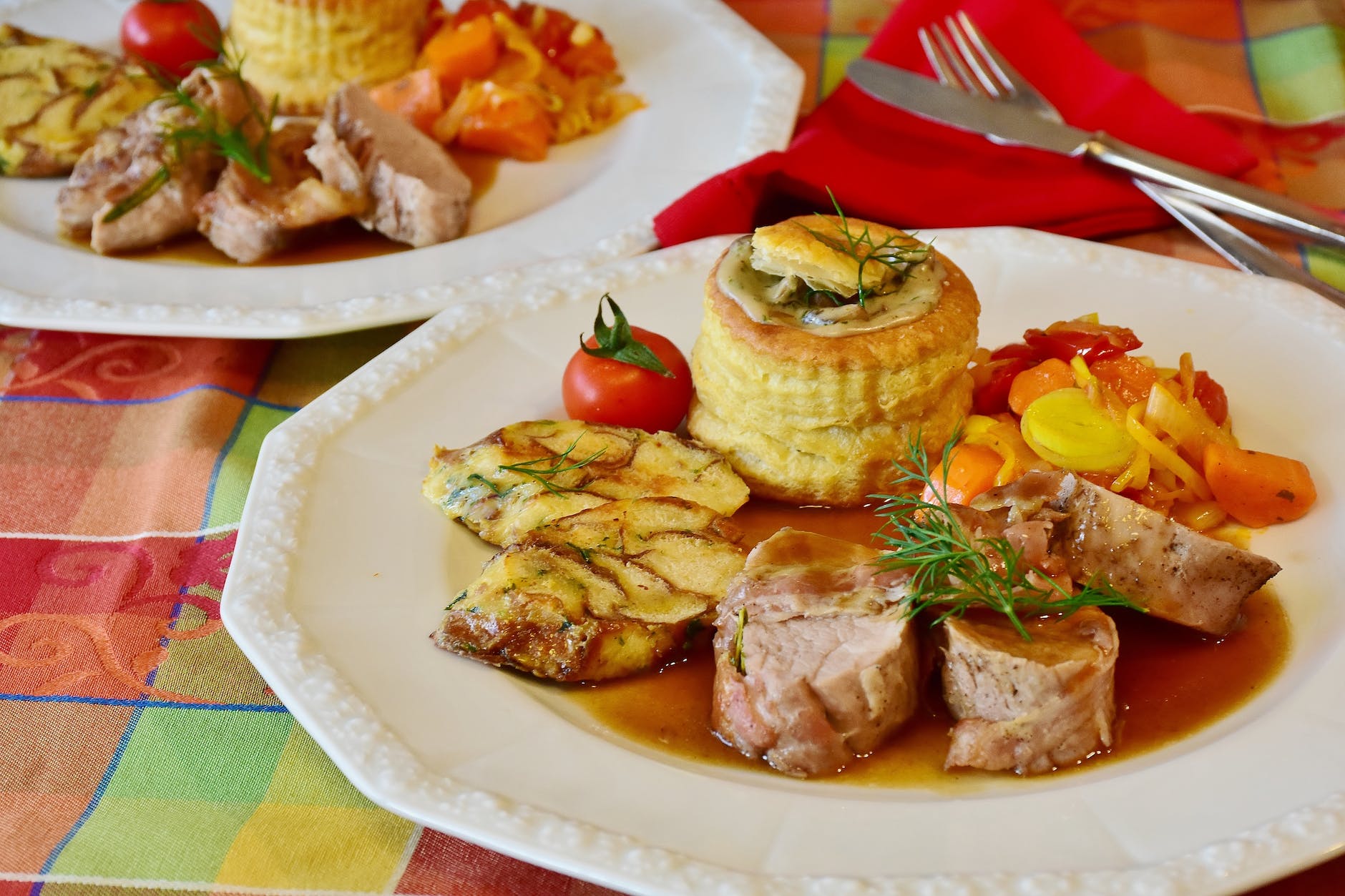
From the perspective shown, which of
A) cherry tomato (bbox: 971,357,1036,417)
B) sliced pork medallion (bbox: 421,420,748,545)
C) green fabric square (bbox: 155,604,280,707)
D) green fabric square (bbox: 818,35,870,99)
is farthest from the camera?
green fabric square (bbox: 818,35,870,99)

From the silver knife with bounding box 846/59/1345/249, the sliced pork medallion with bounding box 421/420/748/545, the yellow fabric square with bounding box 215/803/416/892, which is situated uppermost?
the silver knife with bounding box 846/59/1345/249

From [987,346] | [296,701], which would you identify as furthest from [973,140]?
[296,701]

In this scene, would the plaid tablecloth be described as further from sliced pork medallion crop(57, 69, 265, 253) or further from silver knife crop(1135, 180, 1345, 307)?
sliced pork medallion crop(57, 69, 265, 253)

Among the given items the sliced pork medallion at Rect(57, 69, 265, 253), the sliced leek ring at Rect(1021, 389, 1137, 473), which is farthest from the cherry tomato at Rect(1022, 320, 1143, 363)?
the sliced pork medallion at Rect(57, 69, 265, 253)

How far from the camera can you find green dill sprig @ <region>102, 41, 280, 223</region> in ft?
16.1

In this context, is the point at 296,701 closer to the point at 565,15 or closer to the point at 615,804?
the point at 615,804

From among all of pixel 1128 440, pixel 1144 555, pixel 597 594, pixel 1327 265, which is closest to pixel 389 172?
pixel 597 594

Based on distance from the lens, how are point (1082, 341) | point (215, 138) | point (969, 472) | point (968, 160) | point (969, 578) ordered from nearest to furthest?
point (969, 578) < point (969, 472) < point (1082, 341) < point (215, 138) < point (968, 160)

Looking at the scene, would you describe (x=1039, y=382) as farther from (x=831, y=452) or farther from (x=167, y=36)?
(x=167, y=36)

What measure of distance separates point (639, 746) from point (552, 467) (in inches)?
38.3

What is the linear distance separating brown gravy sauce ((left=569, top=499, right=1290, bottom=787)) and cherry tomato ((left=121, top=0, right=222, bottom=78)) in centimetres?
458

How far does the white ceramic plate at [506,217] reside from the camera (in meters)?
4.31

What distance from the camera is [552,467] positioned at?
11.7 feet

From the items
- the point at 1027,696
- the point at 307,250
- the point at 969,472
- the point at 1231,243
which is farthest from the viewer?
the point at 307,250
